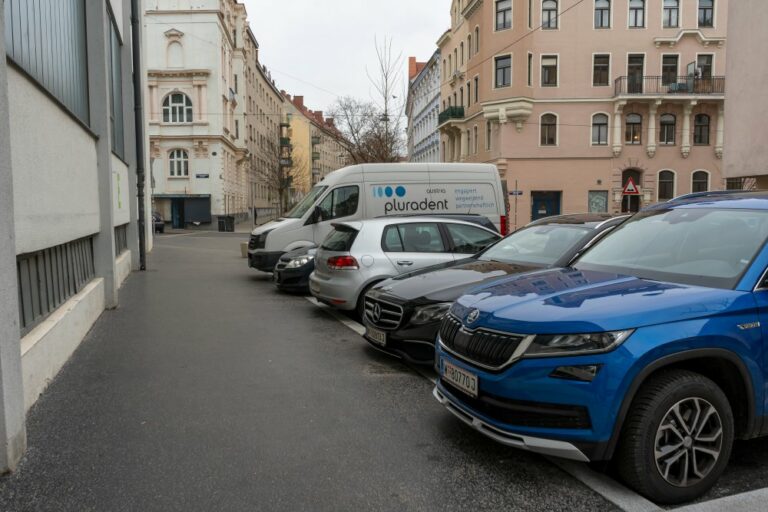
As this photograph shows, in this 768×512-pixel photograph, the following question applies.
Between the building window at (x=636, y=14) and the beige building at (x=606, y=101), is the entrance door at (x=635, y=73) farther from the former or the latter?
the building window at (x=636, y=14)

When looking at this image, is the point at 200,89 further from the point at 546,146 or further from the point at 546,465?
the point at 546,465

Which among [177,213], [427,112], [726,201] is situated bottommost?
[177,213]

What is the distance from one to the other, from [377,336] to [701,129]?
38792 millimetres

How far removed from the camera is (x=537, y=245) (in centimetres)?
693

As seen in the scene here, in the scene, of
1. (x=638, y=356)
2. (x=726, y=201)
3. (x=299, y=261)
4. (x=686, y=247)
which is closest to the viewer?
A: (x=638, y=356)

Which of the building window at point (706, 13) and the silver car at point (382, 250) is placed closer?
the silver car at point (382, 250)

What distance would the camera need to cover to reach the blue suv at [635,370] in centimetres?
327

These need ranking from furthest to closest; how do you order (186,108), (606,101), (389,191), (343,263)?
(186,108), (606,101), (389,191), (343,263)

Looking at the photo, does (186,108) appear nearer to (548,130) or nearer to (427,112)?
(548,130)

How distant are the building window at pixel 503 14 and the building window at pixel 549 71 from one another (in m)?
2.99

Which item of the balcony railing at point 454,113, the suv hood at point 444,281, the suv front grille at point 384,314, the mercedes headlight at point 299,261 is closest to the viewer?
the suv hood at point 444,281

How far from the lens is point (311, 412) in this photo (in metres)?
4.89

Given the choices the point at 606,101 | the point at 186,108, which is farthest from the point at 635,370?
the point at 186,108

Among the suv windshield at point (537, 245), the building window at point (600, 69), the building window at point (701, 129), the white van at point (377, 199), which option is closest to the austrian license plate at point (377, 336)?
Answer: the suv windshield at point (537, 245)
